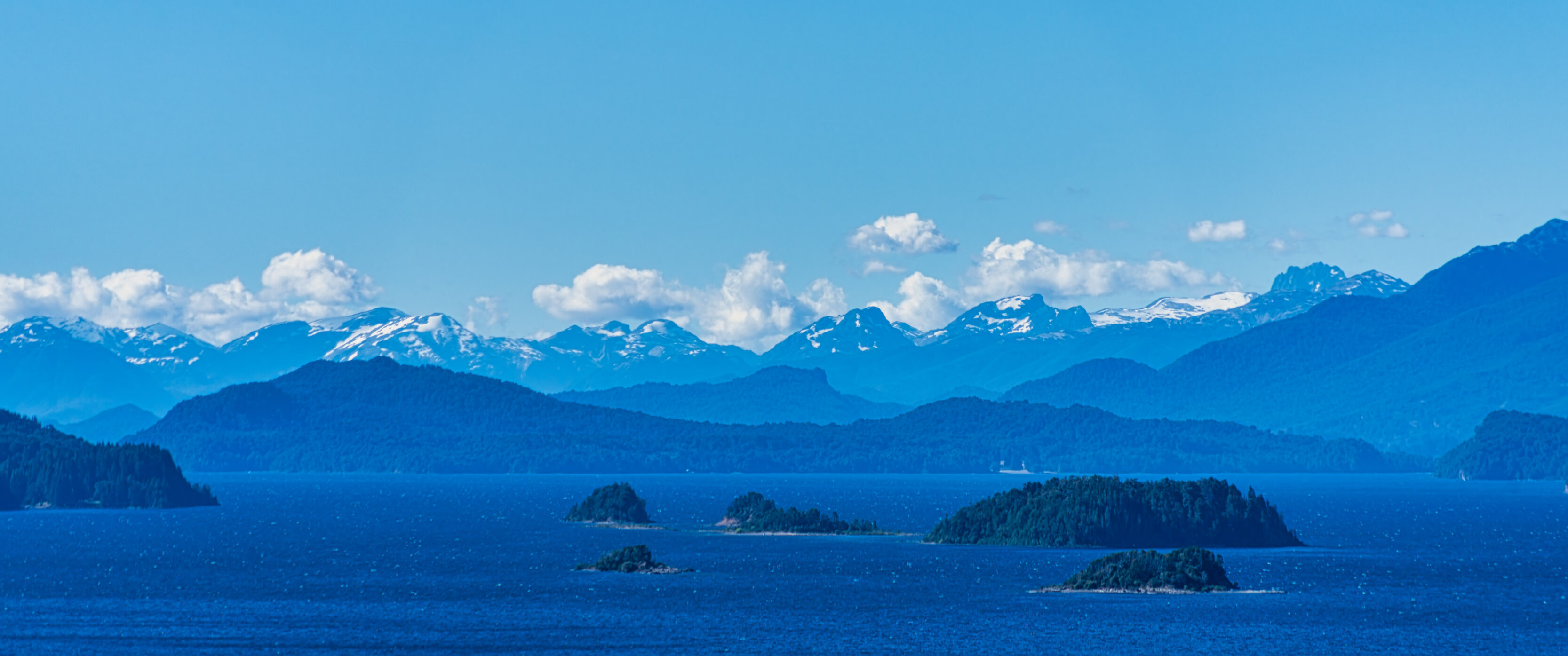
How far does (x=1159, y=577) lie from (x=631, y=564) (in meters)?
53.5

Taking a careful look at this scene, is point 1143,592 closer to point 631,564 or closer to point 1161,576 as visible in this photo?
point 1161,576

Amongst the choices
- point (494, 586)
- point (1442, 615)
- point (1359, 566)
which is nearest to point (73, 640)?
point (494, 586)

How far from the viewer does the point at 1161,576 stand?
164625mm

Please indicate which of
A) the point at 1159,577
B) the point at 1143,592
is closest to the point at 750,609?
the point at 1143,592

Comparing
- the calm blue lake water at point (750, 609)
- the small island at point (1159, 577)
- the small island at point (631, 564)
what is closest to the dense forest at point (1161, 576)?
the small island at point (1159, 577)

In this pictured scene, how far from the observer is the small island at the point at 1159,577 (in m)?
163

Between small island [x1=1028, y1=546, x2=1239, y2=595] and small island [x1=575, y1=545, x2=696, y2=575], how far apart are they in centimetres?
4081

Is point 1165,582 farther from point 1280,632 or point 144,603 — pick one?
point 144,603

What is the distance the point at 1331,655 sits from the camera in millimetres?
125000

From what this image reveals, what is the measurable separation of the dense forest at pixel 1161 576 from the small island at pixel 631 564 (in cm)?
4207

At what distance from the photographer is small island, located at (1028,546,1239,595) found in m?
163

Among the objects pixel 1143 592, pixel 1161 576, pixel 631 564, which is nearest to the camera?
pixel 1143 592

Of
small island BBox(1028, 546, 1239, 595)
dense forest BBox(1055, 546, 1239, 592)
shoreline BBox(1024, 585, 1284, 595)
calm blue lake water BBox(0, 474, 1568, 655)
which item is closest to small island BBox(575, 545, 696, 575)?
calm blue lake water BBox(0, 474, 1568, 655)

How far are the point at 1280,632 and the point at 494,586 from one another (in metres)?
73.3
